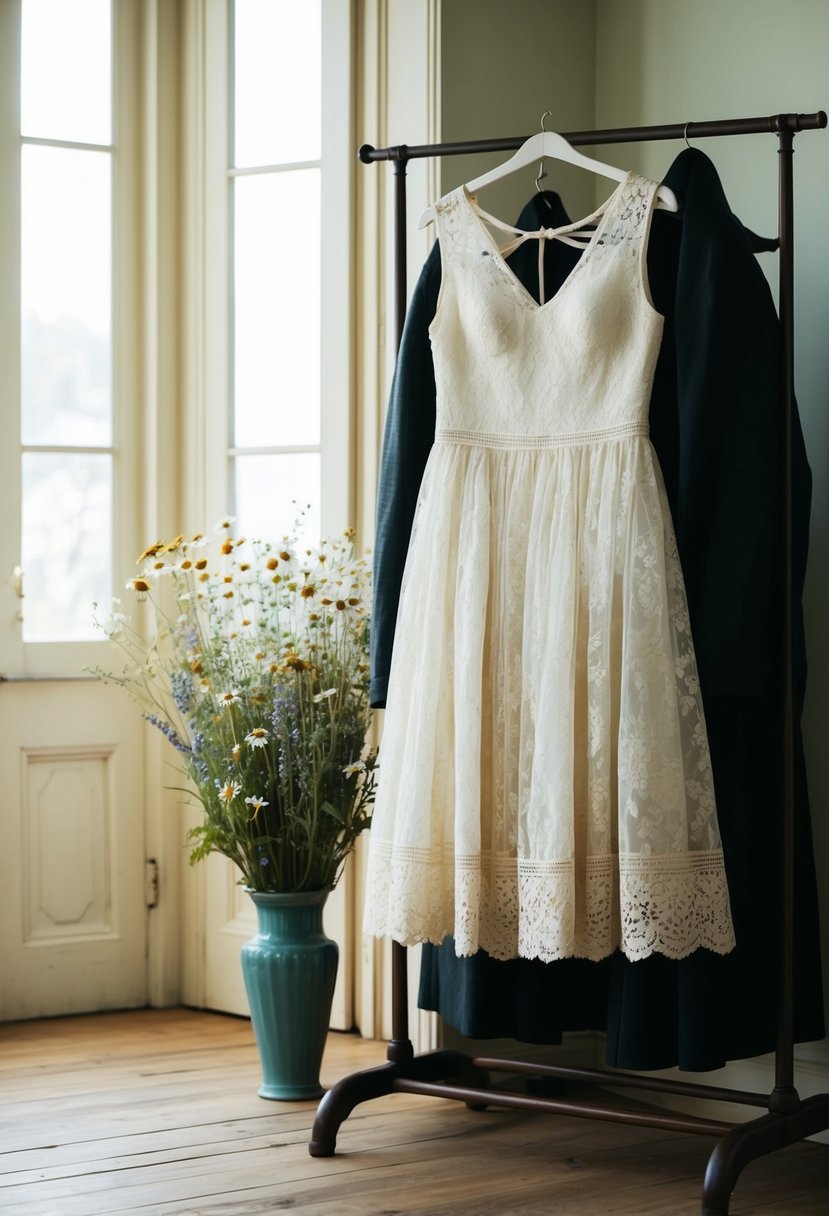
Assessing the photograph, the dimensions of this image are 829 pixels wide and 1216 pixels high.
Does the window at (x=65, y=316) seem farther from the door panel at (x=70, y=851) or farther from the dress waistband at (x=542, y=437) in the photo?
the dress waistband at (x=542, y=437)

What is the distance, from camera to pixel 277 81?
3.47m

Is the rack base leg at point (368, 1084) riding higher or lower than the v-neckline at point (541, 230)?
lower

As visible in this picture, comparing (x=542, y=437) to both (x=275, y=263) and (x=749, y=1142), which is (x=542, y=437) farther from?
(x=275, y=263)

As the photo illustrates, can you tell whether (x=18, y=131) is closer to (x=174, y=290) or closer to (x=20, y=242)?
(x=20, y=242)

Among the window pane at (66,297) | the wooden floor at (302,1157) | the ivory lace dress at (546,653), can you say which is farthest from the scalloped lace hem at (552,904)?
the window pane at (66,297)

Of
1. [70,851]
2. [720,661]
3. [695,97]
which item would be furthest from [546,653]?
[70,851]

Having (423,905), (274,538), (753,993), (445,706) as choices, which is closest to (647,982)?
(753,993)

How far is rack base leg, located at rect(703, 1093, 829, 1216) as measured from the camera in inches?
86.0

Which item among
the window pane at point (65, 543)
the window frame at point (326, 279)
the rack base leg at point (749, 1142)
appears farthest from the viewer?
the window pane at point (65, 543)

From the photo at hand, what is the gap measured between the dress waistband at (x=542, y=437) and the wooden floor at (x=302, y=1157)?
3.87ft

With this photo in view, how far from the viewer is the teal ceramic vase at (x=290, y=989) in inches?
112

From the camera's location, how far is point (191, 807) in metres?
3.58

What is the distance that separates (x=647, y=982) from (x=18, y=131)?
2400 mm

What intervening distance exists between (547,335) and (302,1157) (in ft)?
4.63
